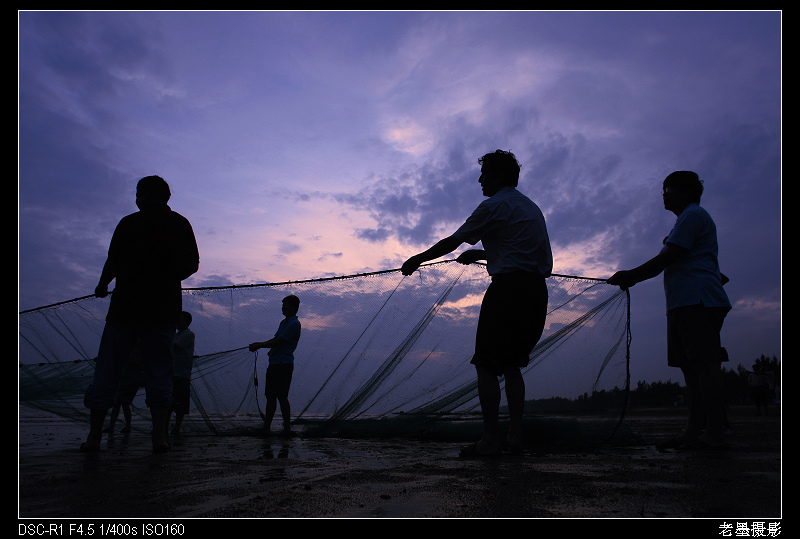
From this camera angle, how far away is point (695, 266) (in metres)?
3.56

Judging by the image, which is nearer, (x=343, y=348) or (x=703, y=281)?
(x=703, y=281)

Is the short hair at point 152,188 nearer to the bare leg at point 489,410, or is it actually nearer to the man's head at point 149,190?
the man's head at point 149,190

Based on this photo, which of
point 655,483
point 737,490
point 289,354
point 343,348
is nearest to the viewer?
point 737,490

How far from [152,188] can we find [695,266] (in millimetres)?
3901

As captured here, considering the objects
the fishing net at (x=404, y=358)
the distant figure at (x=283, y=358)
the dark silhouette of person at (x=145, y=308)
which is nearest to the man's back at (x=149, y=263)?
the dark silhouette of person at (x=145, y=308)

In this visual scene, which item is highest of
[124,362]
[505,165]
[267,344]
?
[505,165]

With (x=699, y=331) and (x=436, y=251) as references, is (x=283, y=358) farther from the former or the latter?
(x=699, y=331)

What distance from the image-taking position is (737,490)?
1876 millimetres

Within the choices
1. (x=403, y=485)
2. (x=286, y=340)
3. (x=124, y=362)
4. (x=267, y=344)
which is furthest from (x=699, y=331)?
(x=124, y=362)

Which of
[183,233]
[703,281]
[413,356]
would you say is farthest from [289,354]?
[703,281]

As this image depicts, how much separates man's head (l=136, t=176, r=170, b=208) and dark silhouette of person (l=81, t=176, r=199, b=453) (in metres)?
0.07

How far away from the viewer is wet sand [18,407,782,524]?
1.59 meters
